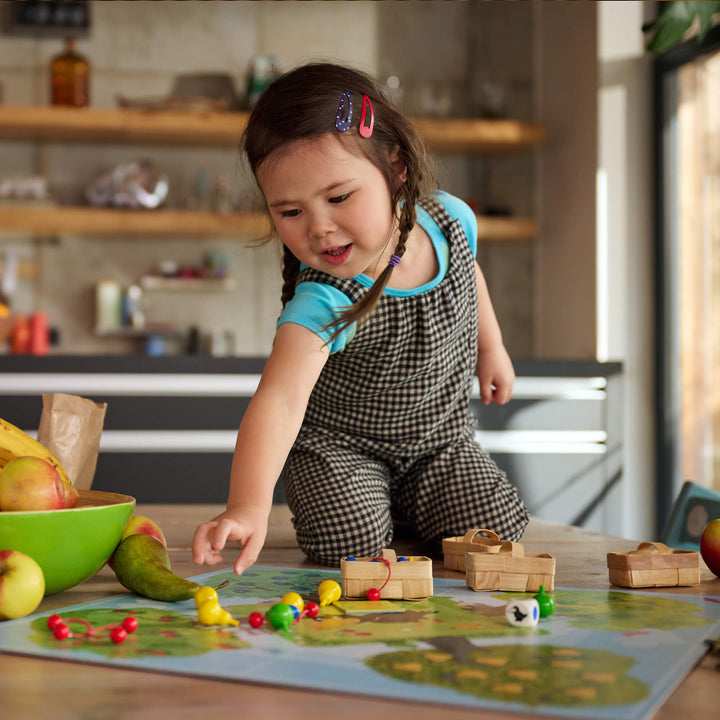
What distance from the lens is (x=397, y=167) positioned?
1219mm

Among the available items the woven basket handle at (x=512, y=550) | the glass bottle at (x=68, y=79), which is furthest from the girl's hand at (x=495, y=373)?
the glass bottle at (x=68, y=79)

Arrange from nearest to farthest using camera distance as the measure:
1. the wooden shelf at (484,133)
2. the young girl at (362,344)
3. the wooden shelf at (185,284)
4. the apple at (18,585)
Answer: the apple at (18,585) < the young girl at (362,344) < the wooden shelf at (484,133) < the wooden shelf at (185,284)

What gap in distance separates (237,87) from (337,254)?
2.76 metres

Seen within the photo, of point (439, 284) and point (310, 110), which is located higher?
point (310, 110)

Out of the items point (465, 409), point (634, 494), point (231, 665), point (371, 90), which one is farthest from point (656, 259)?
point (231, 665)

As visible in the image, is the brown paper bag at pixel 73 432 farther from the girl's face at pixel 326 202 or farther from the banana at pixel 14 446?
the girl's face at pixel 326 202

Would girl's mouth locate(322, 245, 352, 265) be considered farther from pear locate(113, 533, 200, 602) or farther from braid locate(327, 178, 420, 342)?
pear locate(113, 533, 200, 602)

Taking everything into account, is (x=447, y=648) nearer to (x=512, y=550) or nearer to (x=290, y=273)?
(x=512, y=550)

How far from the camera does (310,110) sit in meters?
1.10

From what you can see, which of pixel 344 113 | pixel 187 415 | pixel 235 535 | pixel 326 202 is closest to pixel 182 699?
pixel 235 535

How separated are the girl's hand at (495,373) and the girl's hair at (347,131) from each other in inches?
12.6

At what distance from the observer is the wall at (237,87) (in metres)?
3.54

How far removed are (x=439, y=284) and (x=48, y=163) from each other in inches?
105

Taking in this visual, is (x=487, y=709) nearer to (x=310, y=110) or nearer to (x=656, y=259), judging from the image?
(x=310, y=110)
